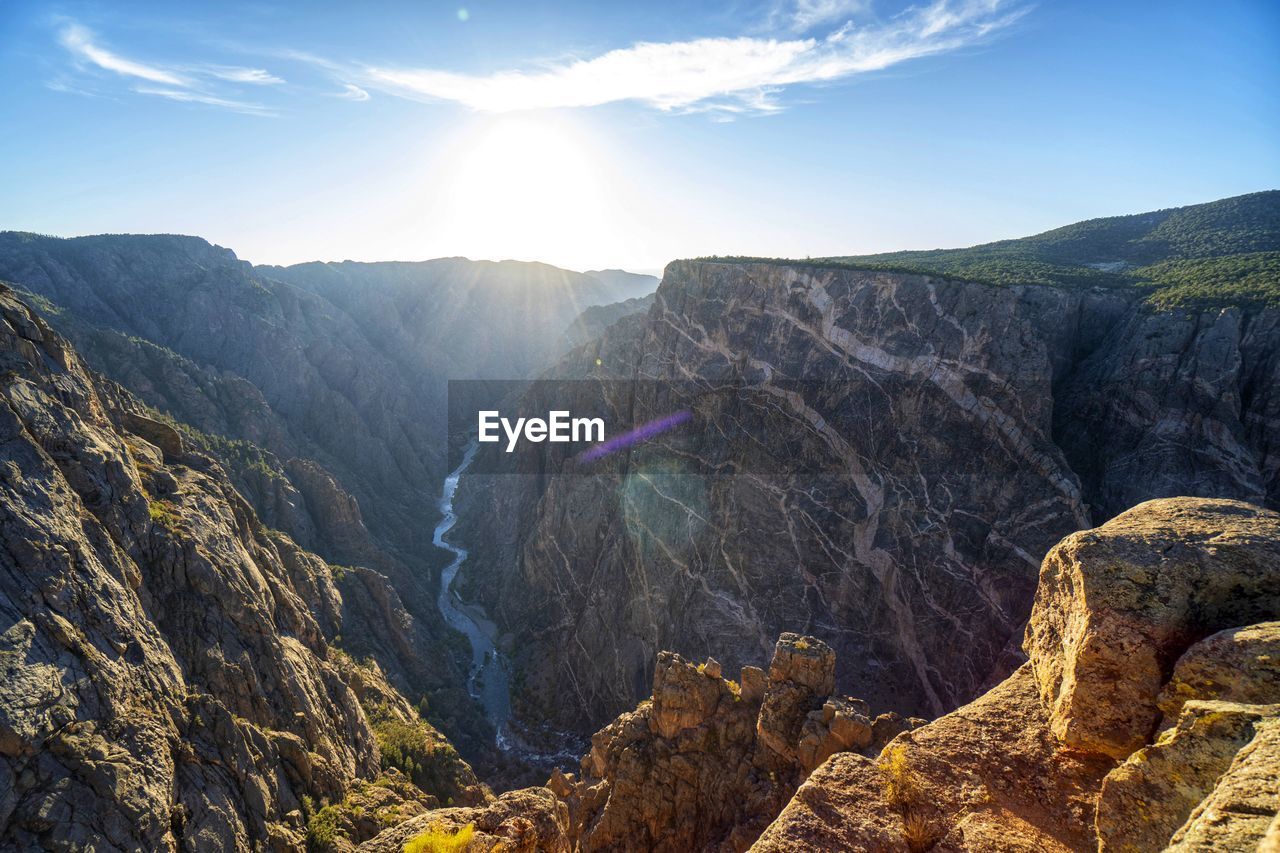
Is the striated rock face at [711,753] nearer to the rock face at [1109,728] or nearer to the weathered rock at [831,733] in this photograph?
the weathered rock at [831,733]

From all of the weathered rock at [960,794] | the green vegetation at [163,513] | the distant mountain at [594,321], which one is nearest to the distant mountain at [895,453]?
the weathered rock at [960,794]

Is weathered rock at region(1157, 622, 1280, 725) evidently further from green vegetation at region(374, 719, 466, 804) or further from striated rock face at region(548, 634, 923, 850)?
green vegetation at region(374, 719, 466, 804)

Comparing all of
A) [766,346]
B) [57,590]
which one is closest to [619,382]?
[766,346]

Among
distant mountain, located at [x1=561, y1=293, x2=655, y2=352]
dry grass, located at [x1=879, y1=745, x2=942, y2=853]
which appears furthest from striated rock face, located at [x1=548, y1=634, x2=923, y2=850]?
distant mountain, located at [x1=561, y1=293, x2=655, y2=352]

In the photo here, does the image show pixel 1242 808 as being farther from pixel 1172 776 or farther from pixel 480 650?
pixel 480 650

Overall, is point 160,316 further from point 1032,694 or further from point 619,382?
point 1032,694

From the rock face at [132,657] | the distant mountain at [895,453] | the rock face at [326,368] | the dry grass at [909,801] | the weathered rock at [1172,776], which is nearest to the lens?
the weathered rock at [1172,776]

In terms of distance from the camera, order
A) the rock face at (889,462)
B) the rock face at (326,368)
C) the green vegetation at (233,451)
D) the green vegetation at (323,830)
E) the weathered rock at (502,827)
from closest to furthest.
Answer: the weathered rock at (502,827), the green vegetation at (323,830), the rock face at (889,462), the rock face at (326,368), the green vegetation at (233,451)
